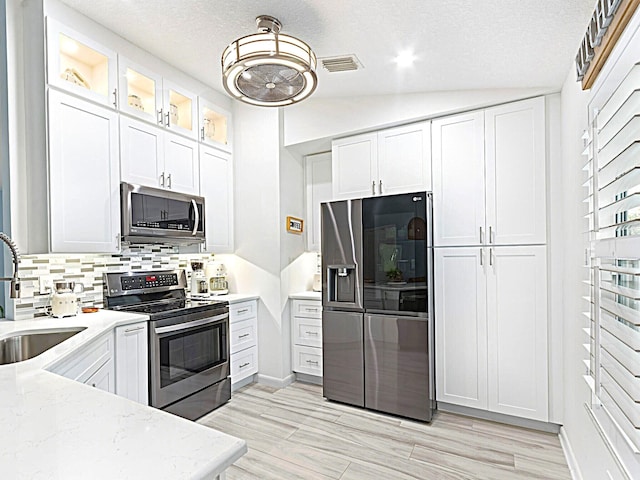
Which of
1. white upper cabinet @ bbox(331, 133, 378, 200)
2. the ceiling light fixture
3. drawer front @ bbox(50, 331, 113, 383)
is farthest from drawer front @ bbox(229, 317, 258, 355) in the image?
the ceiling light fixture

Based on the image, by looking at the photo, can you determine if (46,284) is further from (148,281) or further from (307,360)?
(307,360)

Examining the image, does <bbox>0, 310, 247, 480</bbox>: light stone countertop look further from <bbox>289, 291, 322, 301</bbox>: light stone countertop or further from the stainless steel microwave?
<bbox>289, 291, 322, 301</bbox>: light stone countertop

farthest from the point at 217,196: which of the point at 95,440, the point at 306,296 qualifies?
the point at 95,440

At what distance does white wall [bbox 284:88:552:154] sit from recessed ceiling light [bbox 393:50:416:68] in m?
0.56

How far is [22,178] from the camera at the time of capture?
2.37 meters

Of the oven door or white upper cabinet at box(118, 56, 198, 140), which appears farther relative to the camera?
white upper cabinet at box(118, 56, 198, 140)

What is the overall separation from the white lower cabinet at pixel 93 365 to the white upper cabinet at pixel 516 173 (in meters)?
2.62

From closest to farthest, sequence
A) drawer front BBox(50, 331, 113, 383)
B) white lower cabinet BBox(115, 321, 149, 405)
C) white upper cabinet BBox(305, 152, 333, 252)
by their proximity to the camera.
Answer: drawer front BBox(50, 331, 113, 383)
white lower cabinet BBox(115, 321, 149, 405)
white upper cabinet BBox(305, 152, 333, 252)

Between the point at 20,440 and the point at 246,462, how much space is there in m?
1.86

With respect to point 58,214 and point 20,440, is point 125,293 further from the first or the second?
point 20,440

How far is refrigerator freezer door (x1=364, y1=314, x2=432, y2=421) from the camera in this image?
9.49 feet

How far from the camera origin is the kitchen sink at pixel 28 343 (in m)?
1.96

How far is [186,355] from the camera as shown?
2.95 meters

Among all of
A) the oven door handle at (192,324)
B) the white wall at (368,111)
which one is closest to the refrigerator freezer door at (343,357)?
the oven door handle at (192,324)
